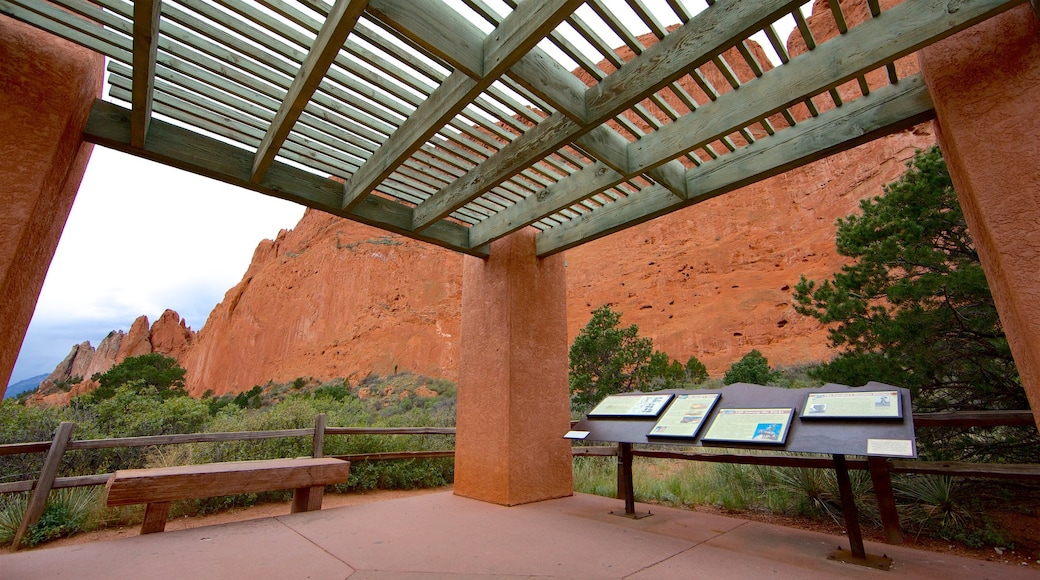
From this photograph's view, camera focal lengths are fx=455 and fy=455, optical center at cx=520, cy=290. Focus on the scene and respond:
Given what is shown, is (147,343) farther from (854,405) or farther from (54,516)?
(854,405)

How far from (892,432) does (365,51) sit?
3.54m

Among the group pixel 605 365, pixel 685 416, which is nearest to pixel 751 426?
pixel 685 416

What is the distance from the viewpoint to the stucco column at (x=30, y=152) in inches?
85.0

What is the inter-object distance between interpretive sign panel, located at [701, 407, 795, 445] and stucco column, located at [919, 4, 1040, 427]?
1099mm

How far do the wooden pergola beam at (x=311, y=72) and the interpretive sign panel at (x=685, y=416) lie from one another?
3.07m

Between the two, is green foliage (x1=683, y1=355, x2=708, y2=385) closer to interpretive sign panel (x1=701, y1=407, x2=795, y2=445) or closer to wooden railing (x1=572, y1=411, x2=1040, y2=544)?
wooden railing (x1=572, y1=411, x2=1040, y2=544)

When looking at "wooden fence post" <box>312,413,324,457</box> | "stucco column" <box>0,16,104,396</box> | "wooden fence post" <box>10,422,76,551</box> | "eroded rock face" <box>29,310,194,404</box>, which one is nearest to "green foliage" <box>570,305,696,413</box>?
"wooden fence post" <box>312,413,324,457</box>

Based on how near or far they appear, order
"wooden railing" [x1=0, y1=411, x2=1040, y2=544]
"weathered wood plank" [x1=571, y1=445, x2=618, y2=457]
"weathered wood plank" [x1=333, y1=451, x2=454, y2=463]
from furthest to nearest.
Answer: "weathered wood plank" [x1=333, y1=451, x2=454, y2=463]
"weathered wood plank" [x1=571, y1=445, x2=618, y2=457]
"wooden railing" [x1=0, y1=411, x2=1040, y2=544]

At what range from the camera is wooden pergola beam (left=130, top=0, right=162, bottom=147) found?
6.61 feet

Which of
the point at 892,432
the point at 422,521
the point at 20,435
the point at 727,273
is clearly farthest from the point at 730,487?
the point at 727,273

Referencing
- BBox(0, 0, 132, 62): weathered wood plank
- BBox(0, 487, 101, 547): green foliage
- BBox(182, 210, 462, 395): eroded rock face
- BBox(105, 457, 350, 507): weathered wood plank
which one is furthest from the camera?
BBox(182, 210, 462, 395): eroded rock face

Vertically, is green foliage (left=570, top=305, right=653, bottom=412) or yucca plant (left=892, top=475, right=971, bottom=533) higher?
green foliage (left=570, top=305, right=653, bottom=412)

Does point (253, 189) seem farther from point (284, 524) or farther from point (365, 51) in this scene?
point (284, 524)

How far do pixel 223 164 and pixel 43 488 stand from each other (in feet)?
12.4
